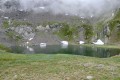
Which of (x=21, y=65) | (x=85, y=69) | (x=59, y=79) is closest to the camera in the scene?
(x=59, y=79)

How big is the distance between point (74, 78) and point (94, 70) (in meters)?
3.49

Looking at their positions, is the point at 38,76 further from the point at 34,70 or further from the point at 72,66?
the point at 72,66

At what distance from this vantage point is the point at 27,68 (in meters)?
27.8

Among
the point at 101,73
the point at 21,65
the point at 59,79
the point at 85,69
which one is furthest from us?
the point at 21,65

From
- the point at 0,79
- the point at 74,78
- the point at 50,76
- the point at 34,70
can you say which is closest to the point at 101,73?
the point at 74,78

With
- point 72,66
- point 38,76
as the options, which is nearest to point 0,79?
point 38,76

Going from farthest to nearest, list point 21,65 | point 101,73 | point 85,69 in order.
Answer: point 21,65
point 85,69
point 101,73

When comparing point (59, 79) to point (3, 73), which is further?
point (3, 73)

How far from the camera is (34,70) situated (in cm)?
2680

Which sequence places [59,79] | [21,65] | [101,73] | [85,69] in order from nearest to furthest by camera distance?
1. [59,79]
2. [101,73]
3. [85,69]
4. [21,65]

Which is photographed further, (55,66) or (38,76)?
(55,66)

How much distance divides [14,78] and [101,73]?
8337 millimetres

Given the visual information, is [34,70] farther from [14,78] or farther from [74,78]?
[74,78]

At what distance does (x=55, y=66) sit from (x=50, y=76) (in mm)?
3979
